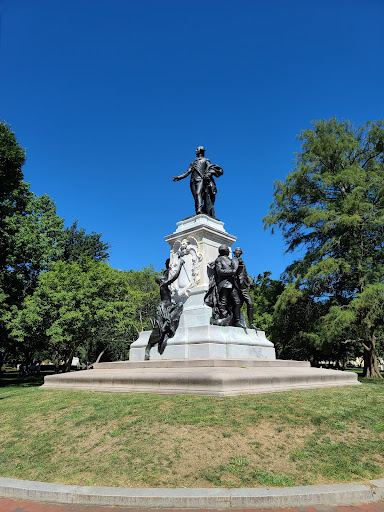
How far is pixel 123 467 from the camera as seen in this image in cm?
459

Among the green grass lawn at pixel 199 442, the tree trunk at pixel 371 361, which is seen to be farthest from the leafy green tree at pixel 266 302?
the green grass lawn at pixel 199 442

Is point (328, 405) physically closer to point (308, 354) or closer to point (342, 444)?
point (342, 444)

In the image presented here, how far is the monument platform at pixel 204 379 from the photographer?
23.6ft

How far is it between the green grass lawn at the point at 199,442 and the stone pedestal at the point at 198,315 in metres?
3.60

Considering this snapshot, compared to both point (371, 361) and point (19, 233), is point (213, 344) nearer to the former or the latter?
point (371, 361)

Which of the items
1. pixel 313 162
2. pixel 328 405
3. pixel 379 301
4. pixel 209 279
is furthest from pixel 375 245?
pixel 328 405

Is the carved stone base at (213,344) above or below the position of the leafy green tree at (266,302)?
below

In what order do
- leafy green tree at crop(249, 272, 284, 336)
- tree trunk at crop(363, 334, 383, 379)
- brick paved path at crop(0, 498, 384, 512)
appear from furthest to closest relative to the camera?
leafy green tree at crop(249, 272, 284, 336) < tree trunk at crop(363, 334, 383, 379) < brick paved path at crop(0, 498, 384, 512)

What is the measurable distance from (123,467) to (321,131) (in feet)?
89.1

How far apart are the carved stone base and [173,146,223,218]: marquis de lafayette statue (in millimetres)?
5430

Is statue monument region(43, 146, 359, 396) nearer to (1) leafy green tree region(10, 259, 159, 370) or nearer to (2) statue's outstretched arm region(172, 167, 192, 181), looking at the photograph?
(2) statue's outstretched arm region(172, 167, 192, 181)

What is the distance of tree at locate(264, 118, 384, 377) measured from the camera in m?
21.9

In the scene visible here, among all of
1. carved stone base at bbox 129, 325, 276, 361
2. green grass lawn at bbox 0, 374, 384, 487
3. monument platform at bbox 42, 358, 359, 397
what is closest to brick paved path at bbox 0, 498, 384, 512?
green grass lawn at bbox 0, 374, 384, 487

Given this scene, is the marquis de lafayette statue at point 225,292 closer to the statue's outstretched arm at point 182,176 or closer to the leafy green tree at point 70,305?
the statue's outstretched arm at point 182,176
